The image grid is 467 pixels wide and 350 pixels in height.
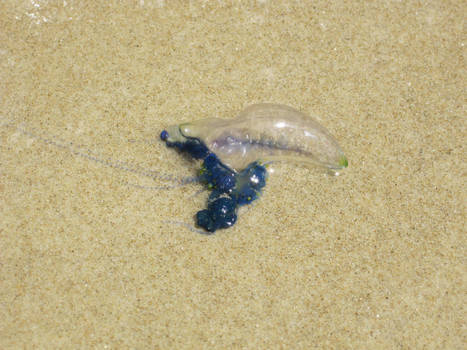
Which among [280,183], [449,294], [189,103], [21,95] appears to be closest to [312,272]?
[280,183]

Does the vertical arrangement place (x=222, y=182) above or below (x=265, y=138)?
below

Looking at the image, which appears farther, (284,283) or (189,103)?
(189,103)

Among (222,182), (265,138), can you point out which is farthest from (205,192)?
(265,138)

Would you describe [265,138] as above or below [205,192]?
above

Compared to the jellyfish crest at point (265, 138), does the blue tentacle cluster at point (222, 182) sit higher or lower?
lower

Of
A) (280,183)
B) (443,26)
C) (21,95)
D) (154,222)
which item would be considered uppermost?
(443,26)

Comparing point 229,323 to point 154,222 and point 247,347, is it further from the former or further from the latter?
point 154,222

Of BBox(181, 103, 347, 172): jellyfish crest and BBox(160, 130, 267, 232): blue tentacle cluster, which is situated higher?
BBox(181, 103, 347, 172): jellyfish crest

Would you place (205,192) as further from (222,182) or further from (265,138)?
(265,138)
